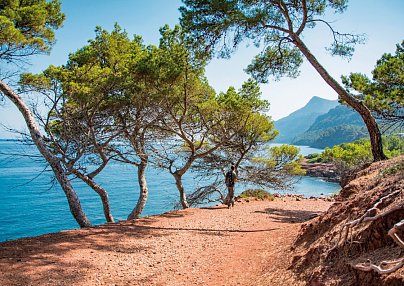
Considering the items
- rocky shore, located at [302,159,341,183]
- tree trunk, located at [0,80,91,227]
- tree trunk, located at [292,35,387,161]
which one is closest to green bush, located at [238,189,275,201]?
tree trunk, located at [292,35,387,161]

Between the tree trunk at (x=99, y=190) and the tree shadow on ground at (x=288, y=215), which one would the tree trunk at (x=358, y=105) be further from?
the tree trunk at (x=99, y=190)

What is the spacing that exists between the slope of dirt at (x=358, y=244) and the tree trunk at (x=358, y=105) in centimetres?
334

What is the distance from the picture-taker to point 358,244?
3188 mm

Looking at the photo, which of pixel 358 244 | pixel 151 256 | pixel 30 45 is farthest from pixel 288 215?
pixel 30 45

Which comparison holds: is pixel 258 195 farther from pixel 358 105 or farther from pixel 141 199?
pixel 358 105

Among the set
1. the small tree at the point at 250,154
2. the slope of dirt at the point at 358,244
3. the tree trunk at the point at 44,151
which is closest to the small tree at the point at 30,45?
the tree trunk at the point at 44,151

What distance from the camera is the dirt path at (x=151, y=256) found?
14.3 ft

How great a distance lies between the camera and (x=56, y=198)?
88.8 ft

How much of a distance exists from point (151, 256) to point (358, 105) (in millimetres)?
6181

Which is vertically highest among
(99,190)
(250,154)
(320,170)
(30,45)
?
(30,45)

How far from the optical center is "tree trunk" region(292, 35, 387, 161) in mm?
7391

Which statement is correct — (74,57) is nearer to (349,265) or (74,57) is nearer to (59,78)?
(59,78)

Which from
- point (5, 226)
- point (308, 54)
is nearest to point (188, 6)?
point (308, 54)

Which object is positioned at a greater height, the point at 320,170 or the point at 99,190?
the point at 99,190
